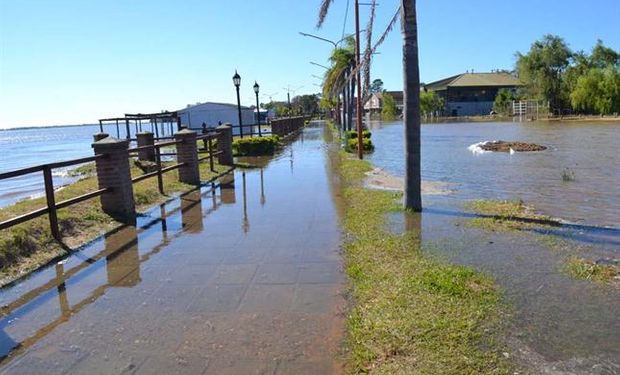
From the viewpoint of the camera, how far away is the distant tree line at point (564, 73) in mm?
75625

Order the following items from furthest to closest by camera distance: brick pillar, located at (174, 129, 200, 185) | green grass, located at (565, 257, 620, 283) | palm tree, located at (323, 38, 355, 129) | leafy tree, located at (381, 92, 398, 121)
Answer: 1. leafy tree, located at (381, 92, 398, 121)
2. palm tree, located at (323, 38, 355, 129)
3. brick pillar, located at (174, 129, 200, 185)
4. green grass, located at (565, 257, 620, 283)

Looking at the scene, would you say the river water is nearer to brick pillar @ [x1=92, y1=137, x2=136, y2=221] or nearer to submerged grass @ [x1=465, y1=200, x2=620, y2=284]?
submerged grass @ [x1=465, y1=200, x2=620, y2=284]

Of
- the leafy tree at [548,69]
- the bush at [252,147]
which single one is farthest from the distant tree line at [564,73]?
the bush at [252,147]

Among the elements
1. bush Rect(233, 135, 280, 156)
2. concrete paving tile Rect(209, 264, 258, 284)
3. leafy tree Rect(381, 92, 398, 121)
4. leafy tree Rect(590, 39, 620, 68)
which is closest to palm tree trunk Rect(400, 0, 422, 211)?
concrete paving tile Rect(209, 264, 258, 284)

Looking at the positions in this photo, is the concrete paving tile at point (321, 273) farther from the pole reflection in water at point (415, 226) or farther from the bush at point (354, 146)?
the bush at point (354, 146)

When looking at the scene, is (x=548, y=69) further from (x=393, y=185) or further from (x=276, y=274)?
(x=276, y=274)

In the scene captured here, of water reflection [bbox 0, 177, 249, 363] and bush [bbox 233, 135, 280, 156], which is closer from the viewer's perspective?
water reflection [bbox 0, 177, 249, 363]

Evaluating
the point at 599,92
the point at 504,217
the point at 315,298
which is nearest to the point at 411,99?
the point at 504,217

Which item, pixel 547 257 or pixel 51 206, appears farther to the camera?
pixel 51 206

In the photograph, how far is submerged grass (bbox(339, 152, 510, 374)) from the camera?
3.45m

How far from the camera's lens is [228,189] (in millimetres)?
12039

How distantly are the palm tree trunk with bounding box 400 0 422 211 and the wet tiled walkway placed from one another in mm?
1507

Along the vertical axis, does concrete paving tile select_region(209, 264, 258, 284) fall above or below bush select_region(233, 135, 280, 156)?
below

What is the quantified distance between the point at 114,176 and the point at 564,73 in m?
92.9
